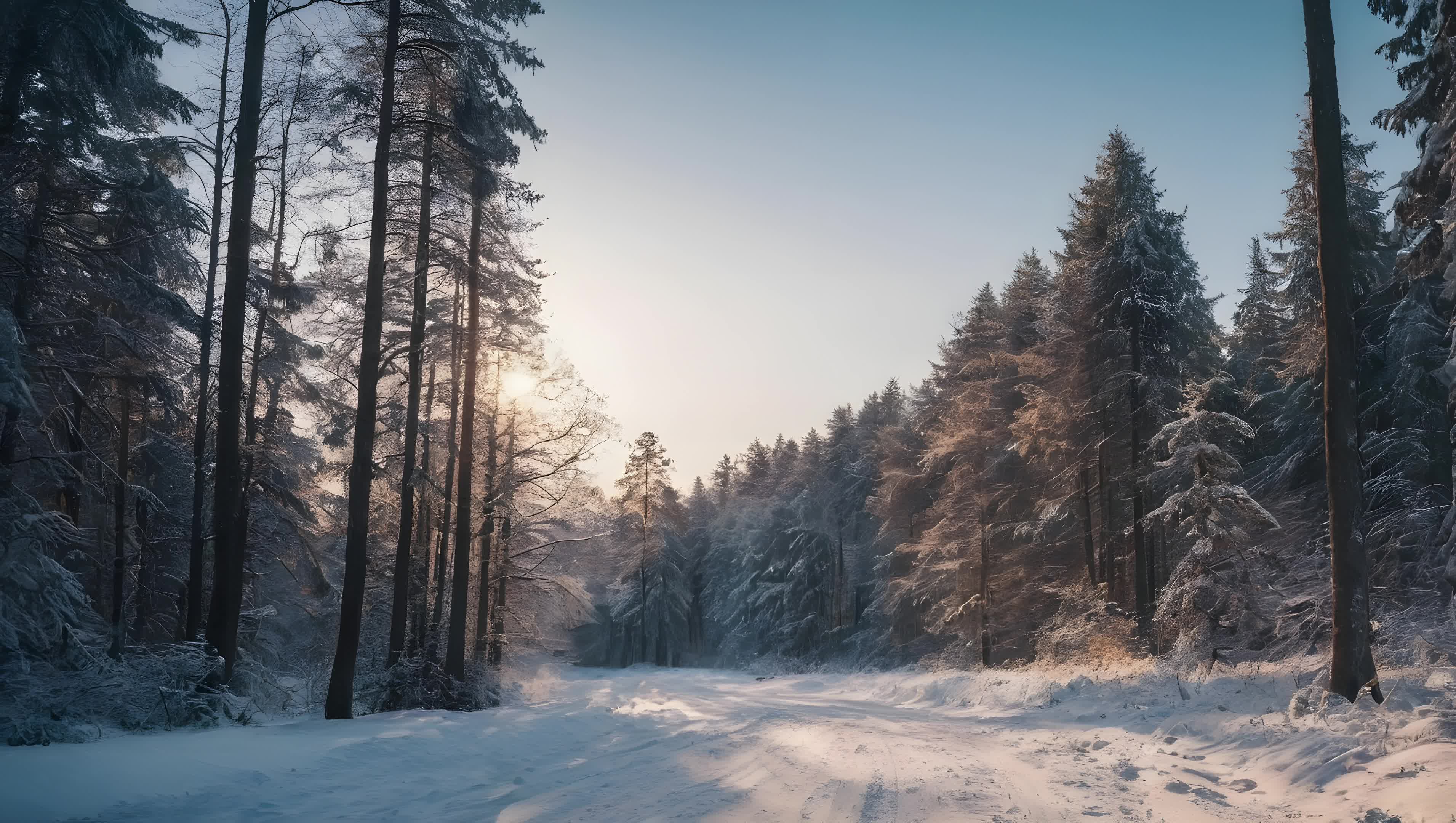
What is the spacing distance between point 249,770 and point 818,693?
79.4 feet

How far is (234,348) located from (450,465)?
25.4ft

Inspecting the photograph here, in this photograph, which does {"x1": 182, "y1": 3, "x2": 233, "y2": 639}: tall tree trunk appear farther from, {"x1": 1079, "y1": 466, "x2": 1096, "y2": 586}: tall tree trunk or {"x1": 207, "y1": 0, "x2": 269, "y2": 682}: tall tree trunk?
{"x1": 1079, "y1": 466, "x2": 1096, "y2": 586}: tall tree trunk

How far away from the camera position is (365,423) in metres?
11.9

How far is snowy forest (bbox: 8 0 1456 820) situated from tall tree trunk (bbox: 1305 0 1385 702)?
0.05 metres

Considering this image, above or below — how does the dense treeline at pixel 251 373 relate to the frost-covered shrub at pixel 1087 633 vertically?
above

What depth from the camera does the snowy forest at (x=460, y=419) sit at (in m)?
10.7

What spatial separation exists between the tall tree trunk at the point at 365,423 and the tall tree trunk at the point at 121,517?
4.54 meters

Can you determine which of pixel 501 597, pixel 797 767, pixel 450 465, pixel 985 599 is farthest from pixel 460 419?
pixel 985 599

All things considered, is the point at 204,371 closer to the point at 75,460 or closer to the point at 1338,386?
the point at 75,460

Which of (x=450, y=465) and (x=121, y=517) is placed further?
(x=450, y=465)

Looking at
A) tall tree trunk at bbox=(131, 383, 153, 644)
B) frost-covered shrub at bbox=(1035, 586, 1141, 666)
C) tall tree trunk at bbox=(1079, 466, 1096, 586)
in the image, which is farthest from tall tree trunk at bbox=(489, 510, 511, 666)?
tall tree trunk at bbox=(1079, 466, 1096, 586)

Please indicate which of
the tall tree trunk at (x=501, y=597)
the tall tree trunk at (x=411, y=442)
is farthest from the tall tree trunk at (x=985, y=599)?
the tall tree trunk at (x=411, y=442)

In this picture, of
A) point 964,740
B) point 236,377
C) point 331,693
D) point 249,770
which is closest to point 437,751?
point 249,770

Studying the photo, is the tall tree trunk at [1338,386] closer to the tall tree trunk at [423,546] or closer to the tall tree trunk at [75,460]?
the tall tree trunk at [423,546]
